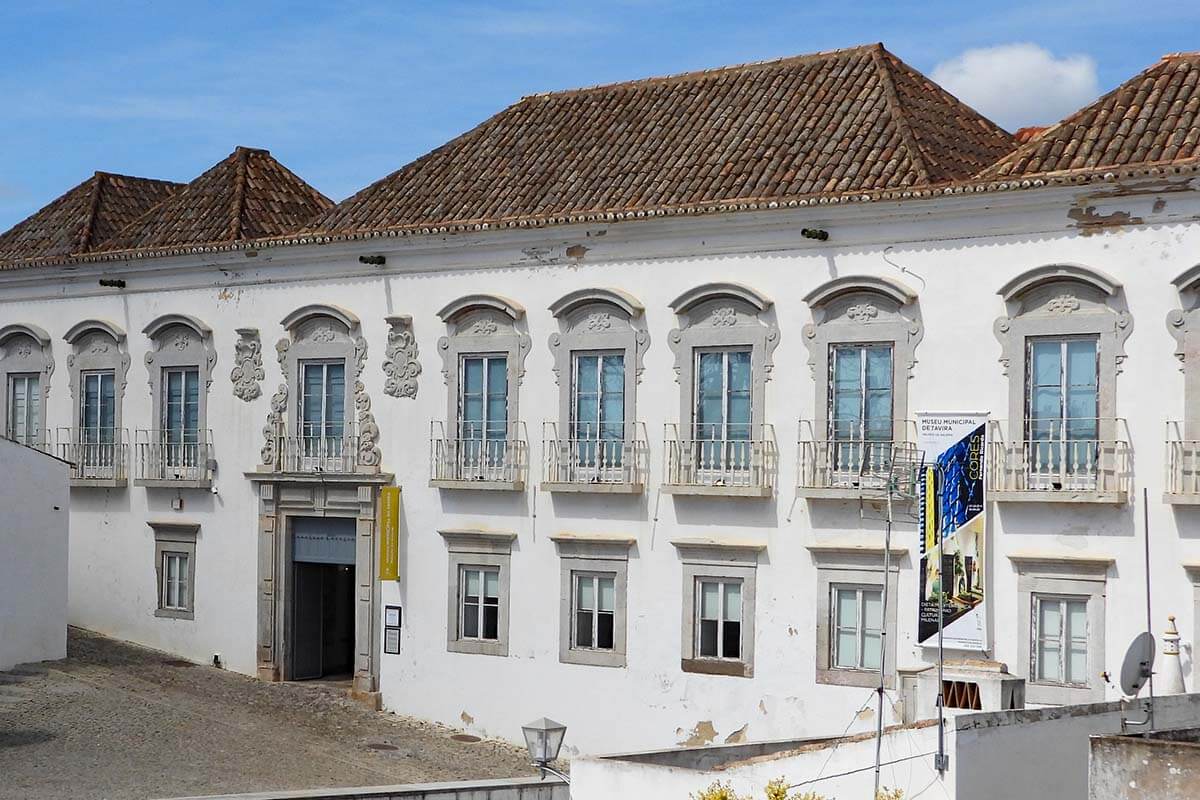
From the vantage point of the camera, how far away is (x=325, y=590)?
93.1 feet

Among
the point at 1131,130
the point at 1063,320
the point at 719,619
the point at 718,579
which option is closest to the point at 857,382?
the point at 1063,320

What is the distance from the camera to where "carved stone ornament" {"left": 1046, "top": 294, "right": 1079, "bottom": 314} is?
A: 20.7 metres

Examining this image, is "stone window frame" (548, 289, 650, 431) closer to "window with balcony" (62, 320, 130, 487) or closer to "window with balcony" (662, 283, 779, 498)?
"window with balcony" (662, 283, 779, 498)

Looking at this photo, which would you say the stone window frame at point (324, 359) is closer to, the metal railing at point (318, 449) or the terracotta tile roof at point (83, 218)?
the metal railing at point (318, 449)

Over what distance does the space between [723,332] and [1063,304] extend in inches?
177

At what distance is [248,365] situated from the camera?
1105 inches

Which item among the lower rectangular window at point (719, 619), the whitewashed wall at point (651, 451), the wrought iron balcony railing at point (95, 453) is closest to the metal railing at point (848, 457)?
the whitewashed wall at point (651, 451)

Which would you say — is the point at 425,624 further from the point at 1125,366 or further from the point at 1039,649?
the point at 1125,366

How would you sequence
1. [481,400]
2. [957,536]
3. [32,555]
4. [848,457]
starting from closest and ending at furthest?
1. [957,536]
2. [848,457]
3. [481,400]
4. [32,555]

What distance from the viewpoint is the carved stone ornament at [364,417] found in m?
26.6

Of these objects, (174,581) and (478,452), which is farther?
(174,581)

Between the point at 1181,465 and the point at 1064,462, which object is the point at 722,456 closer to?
the point at 1064,462

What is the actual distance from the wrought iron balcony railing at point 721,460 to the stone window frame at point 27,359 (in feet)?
41.1

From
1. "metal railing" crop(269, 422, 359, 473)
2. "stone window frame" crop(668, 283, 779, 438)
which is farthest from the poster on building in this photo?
"metal railing" crop(269, 422, 359, 473)
